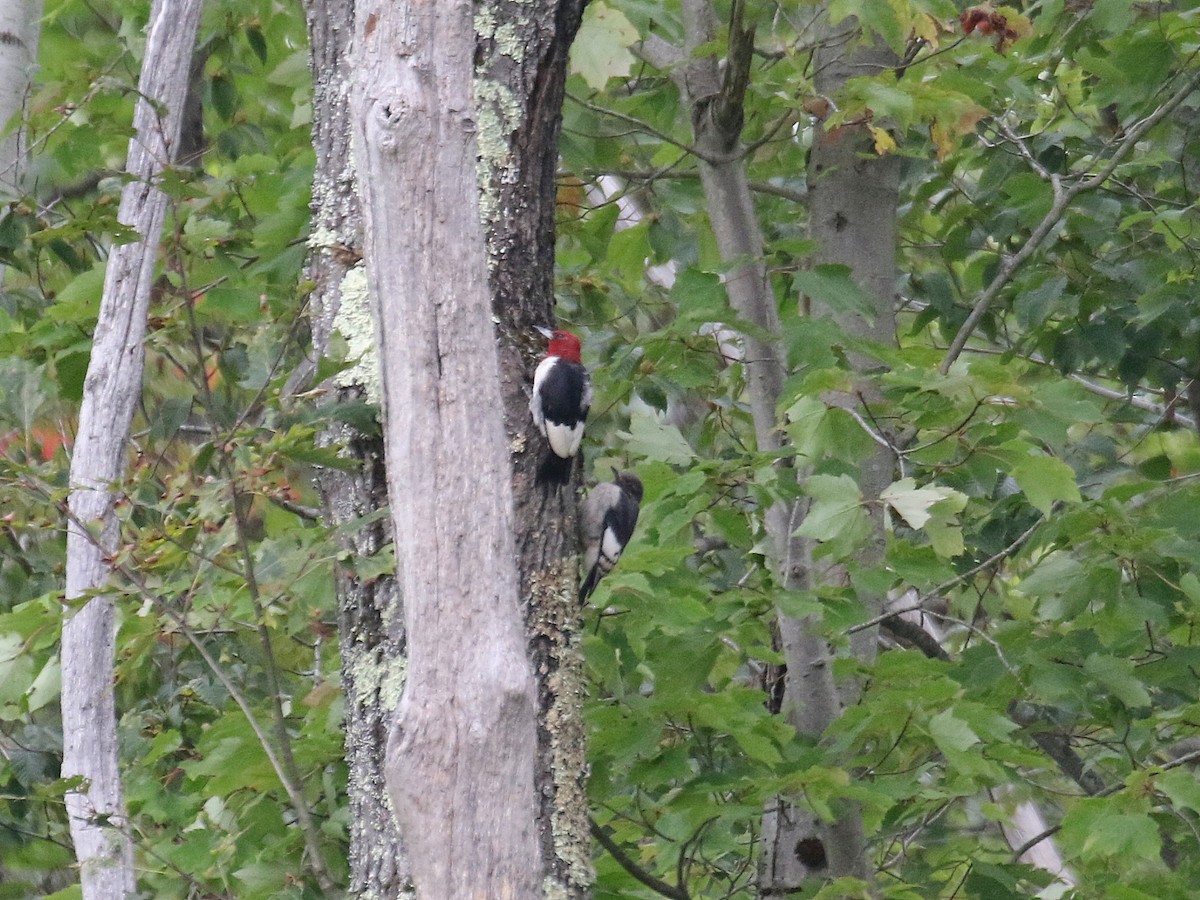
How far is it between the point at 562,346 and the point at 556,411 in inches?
15.3

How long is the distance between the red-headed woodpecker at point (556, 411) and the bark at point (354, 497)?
0.29 m

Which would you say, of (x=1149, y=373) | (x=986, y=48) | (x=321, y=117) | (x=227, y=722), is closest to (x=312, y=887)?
(x=227, y=722)

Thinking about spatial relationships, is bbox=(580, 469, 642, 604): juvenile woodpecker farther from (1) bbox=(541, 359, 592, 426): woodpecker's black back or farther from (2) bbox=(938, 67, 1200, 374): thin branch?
(2) bbox=(938, 67, 1200, 374): thin branch

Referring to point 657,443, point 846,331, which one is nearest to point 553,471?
point 657,443

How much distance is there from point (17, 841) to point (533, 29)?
2.90 m

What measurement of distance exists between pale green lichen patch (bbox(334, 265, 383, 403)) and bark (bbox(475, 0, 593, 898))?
9.3 inches

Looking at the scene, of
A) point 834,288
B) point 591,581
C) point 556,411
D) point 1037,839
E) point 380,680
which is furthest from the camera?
point 1037,839

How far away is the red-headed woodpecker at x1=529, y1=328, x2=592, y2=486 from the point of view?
232 cm

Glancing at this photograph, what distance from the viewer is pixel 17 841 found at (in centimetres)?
386

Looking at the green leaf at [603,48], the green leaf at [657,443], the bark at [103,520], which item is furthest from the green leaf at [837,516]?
the bark at [103,520]

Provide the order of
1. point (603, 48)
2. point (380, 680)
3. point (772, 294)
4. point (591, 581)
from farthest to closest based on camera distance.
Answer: point (772, 294) → point (603, 48) → point (591, 581) → point (380, 680)

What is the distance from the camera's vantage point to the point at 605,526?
320cm

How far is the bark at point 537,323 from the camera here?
2199 mm

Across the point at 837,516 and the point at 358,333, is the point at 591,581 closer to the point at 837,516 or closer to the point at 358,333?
the point at 837,516
